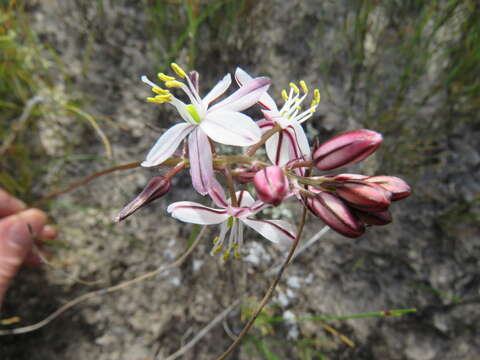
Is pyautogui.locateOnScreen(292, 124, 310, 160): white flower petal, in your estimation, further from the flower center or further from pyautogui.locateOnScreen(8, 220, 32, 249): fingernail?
pyautogui.locateOnScreen(8, 220, 32, 249): fingernail

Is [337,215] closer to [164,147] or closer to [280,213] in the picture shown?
[164,147]

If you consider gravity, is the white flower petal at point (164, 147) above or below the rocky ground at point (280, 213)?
above

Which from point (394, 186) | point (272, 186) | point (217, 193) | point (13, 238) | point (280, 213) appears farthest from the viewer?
point (280, 213)

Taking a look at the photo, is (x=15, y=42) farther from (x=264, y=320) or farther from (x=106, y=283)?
(x=264, y=320)

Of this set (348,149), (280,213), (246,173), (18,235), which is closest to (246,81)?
(246,173)

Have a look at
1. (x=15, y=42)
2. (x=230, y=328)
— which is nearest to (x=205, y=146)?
(x=230, y=328)

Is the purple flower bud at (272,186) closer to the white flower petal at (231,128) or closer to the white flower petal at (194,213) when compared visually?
the white flower petal at (231,128)

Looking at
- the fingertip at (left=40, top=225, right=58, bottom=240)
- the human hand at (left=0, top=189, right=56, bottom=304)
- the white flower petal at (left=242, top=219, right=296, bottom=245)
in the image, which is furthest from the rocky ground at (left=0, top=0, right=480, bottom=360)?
the white flower petal at (left=242, top=219, right=296, bottom=245)

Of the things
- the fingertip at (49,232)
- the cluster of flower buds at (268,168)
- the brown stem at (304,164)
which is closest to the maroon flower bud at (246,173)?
the cluster of flower buds at (268,168)
